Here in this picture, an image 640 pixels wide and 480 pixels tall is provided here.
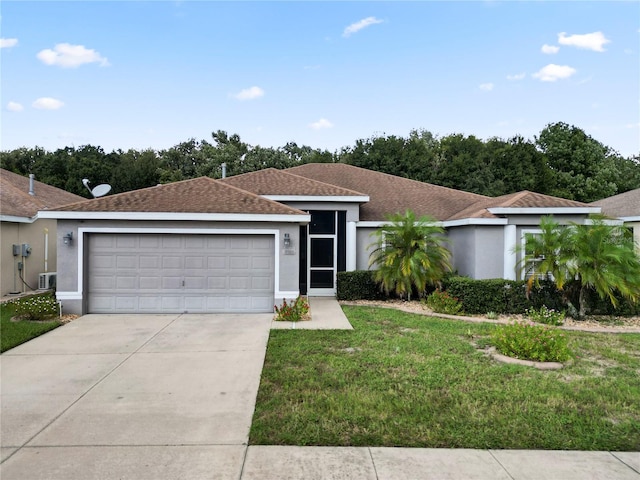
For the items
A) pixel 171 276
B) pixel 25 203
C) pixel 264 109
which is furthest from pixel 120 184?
pixel 171 276

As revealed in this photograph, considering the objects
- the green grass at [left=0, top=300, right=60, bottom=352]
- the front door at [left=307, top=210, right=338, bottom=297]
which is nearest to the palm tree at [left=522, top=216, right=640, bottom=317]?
the front door at [left=307, top=210, right=338, bottom=297]

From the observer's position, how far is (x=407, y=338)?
7996mm

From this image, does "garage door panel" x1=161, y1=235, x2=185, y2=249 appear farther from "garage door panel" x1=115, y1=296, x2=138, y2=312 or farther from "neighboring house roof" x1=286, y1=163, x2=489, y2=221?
"neighboring house roof" x1=286, y1=163, x2=489, y2=221

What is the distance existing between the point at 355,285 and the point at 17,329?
871cm

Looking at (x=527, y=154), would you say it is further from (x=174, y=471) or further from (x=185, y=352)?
(x=174, y=471)

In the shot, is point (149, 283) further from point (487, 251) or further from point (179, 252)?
point (487, 251)

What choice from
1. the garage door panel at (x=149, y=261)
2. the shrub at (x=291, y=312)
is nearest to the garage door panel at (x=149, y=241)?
the garage door panel at (x=149, y=261)

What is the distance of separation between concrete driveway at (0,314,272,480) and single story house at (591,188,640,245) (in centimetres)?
1477

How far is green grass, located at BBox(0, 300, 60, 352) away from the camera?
7.58 metres

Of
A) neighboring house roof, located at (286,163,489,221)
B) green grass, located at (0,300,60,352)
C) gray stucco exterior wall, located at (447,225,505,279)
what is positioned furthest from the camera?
neighboring house roof, located at (286,163,489,221)

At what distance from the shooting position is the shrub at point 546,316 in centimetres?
941

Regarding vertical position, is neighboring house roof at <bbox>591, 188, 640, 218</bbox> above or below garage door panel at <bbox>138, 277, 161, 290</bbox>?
above

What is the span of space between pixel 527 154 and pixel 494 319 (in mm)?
25757

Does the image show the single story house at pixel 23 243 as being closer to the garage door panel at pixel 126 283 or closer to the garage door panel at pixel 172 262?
the garage door panel at pixel 126 283
